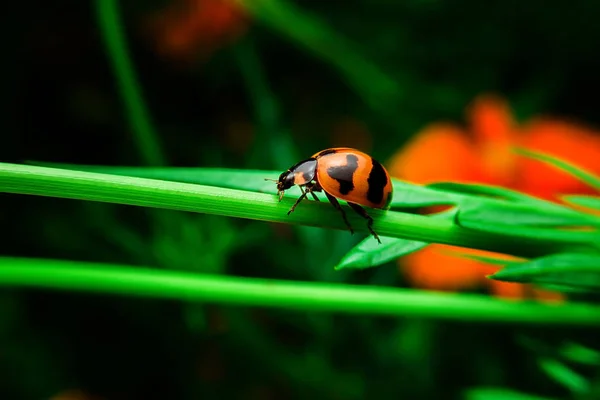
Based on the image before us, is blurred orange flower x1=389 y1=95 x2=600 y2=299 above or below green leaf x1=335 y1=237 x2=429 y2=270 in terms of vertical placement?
above

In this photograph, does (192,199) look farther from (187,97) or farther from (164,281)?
(187,97)

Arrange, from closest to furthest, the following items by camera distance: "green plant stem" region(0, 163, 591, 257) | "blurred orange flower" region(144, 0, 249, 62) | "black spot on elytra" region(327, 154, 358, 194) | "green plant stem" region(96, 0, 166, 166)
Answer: "green plant stem" region(0, 163, 591, 257) < "black spot on elytra" region(327, 154, 358, 194) < "green plant stem" region(96, 0, 166, 166) < "blurred orange flower" region(144, 0, 249, 62)

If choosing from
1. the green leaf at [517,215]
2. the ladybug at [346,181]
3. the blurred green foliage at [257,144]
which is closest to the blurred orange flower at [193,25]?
the blurred green foliage at [257,144]

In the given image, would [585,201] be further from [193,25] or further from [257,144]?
[193,25]

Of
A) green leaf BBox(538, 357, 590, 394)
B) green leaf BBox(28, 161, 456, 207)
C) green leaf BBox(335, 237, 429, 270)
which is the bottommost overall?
green leaf BBox(538, 357, 590, 394)

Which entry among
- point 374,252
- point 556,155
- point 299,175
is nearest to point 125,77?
point 299,175

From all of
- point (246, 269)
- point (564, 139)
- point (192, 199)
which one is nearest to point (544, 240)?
point (192, 199)

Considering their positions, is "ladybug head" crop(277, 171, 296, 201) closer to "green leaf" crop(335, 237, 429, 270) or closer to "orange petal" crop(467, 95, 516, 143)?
"green leaf" crop(335, 237, 429, 270)

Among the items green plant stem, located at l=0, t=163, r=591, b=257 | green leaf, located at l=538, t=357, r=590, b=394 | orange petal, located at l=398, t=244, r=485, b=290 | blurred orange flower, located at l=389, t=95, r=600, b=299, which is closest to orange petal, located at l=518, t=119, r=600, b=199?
blurred orange flower, located at l=389, t=95, r=600, b=299

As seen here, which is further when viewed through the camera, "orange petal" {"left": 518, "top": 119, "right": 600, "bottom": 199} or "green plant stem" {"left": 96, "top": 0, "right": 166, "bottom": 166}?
"orange petal" {"left": 518, "top": 119, "right": 600, "bottom": 199}
